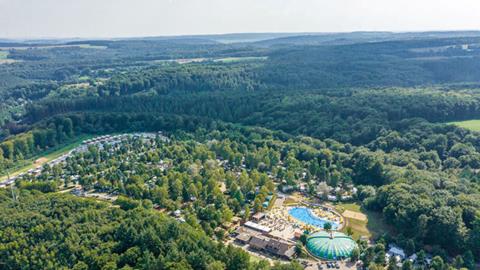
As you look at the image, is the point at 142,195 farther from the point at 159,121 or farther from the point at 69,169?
the point at 159,121

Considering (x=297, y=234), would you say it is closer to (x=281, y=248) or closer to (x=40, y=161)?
(x=281, y=248)

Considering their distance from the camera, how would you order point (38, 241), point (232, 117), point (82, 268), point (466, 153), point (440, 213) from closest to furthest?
point (82, 268)
point (38, 241)
point (440, 213)
point (466, 153)
point (232, 117)

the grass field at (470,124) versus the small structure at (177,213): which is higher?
the grass field at (470,124)

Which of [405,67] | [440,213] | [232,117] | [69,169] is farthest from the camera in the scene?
[405,67]

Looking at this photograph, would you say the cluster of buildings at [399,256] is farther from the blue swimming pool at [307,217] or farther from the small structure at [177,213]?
the small structure at [177,213]

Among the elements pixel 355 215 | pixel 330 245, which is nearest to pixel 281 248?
pixel 330 245

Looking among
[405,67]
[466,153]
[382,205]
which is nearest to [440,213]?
[382,205]

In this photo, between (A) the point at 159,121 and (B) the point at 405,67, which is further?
(B) the point at 405,67

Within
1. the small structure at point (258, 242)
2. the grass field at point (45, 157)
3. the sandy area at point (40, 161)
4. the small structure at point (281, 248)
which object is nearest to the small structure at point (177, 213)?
the small structure at point (258, 242)
